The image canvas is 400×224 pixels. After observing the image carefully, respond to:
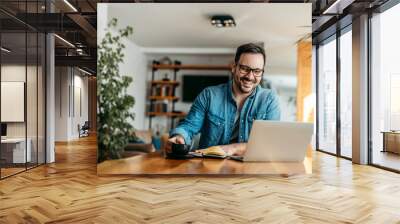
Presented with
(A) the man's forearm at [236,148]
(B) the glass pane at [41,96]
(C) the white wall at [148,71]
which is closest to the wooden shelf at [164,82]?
(C) the white wall at [148,71]

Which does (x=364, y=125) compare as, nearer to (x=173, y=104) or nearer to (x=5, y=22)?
(x=173, y=104)

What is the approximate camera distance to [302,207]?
2924mm

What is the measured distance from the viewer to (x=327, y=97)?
653cm

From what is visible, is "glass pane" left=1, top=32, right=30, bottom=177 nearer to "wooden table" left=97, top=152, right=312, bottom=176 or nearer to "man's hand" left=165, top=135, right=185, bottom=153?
"wooden table" left=97, top=152, right=312, bottom=176

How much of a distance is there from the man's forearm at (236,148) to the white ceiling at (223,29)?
1.00 m

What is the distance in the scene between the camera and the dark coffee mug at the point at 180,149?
331cm

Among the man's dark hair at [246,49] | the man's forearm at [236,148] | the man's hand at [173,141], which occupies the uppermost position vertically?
the man's dark hair at [246,49]

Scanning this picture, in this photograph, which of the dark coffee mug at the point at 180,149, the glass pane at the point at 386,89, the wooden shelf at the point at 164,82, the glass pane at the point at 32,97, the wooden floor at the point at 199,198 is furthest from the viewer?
the glass pane at the point at 386,89

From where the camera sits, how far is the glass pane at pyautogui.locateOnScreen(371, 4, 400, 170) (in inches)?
199

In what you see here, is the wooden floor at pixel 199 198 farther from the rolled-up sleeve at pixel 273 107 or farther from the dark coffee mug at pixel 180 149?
the rolled-up sleeve at pixel 273 107

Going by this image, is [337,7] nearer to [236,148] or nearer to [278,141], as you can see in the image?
[278,141]

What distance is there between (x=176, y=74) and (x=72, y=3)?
1777 millimetres

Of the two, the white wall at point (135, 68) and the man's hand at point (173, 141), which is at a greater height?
the white wall at point (135, 68)

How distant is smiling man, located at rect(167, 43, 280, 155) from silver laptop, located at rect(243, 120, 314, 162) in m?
0.27
